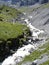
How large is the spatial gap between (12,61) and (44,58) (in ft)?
54.4

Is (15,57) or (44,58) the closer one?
(44,58)

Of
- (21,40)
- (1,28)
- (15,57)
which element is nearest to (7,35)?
(21,40)

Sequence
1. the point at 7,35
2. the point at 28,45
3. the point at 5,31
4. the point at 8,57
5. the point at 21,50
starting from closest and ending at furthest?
the point at 8,57, the point at 21,50, the point at 28,45, the point at 7,35, the point at 5,31

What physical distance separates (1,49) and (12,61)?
12534 mm

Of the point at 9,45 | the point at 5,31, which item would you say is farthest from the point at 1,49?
the point at 5,31

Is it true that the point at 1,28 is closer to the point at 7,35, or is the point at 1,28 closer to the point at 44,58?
the point at 7,35

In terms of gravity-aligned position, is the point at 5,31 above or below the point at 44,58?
below

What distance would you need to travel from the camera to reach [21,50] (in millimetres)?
78562

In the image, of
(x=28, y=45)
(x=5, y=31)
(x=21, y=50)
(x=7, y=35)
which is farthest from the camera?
(x=5, y=31)

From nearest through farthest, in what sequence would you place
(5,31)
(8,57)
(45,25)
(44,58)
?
(44,58) → (8,57) → (5,31) → (45,25)

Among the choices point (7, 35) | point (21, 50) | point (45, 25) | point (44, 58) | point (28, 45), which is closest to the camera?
point (44, 58)

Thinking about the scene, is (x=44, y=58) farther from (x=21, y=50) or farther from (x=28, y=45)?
(x=28, y=45)

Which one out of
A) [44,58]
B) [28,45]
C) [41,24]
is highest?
[44,58]

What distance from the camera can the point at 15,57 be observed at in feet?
233
